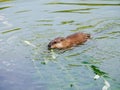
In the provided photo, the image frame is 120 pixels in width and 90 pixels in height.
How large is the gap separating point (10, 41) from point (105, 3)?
13.9 ft

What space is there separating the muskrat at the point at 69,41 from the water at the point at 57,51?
15cm

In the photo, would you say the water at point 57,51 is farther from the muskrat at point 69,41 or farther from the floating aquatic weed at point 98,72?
the muskrat at point 69,41

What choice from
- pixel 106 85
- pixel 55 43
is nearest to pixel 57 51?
pixel 55 43

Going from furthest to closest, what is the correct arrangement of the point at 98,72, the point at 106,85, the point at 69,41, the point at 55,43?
the point at 69,41, the point at 55,43, the point at 98,72, the point at 106,85

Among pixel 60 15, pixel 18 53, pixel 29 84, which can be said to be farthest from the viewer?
pixel 60 15

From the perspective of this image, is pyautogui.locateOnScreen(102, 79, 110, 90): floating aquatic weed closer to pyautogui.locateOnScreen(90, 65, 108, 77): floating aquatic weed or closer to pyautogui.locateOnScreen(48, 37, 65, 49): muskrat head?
pyautogui.locateOnScreen(90, 65, 108, 77): floating aquatic weed

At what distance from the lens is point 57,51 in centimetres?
870

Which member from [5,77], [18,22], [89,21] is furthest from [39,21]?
[5,77]

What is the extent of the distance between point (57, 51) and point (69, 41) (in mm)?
515

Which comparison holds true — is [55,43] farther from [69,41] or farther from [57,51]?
[69,41]

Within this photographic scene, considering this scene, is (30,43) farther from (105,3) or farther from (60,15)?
(105,3)

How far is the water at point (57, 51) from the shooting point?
689cm

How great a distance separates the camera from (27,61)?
26.3 feet

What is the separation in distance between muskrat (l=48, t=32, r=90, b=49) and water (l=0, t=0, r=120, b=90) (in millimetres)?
154
